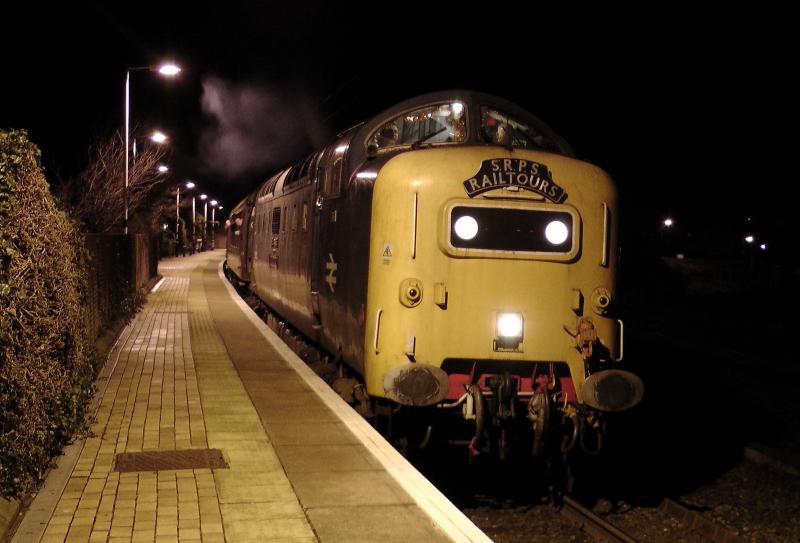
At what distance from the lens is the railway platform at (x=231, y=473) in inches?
216

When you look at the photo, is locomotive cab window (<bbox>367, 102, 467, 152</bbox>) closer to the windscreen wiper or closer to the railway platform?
the windscreen wiper

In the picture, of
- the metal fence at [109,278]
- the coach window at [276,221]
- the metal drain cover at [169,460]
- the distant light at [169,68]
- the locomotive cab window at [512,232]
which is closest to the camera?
the metal drain cover at [169,460]

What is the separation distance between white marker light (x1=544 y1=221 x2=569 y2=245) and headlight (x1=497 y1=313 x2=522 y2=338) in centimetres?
78

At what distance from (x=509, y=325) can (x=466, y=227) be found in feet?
3.19

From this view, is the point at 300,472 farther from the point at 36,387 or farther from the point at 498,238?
the point at 498,238

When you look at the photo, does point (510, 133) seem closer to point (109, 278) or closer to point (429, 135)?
point (429, 135)

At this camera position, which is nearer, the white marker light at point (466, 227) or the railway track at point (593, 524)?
the railway track at point (593, 524)

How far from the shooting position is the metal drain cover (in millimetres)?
6922

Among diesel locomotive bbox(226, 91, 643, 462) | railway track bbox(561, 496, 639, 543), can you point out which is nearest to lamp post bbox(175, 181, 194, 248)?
diesel locomotive bbox(226, 91, 643, 462)

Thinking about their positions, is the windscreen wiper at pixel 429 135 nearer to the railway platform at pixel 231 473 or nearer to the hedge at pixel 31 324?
the railway platform at pixel 231 473

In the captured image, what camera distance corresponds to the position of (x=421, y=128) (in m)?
A: 8.99

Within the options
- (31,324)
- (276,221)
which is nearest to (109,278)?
Result: (276,221)

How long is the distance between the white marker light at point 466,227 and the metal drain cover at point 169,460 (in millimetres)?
2878

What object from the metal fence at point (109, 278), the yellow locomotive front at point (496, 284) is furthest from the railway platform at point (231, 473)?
the metal fence at point (109, 278)
